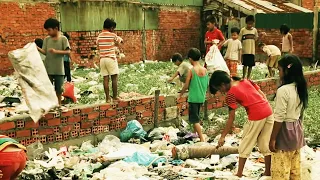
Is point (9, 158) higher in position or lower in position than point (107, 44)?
lower

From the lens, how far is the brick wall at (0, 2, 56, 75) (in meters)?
11.7

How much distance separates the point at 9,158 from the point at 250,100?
2.51 meters

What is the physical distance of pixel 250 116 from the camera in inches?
185

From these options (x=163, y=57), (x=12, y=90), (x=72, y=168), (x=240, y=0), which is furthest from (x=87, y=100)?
(x=240, y=0)

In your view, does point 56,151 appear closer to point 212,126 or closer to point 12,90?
point 212,126

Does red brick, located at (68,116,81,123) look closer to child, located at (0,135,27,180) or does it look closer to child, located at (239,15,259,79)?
child, located at (0,135,27,180)

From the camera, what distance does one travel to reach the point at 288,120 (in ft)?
13.5

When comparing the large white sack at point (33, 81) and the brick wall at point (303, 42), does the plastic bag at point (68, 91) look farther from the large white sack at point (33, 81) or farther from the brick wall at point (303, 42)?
the brick wall at point (303, 42)

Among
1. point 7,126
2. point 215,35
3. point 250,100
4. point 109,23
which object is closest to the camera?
point 250,100

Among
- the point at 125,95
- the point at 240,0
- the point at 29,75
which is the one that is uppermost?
the point at 240,0

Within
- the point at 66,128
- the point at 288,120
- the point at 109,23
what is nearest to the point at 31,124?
the point at 66,128

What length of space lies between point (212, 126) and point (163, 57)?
33.3 feet

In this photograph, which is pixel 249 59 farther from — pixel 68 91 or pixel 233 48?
pixel 68 91

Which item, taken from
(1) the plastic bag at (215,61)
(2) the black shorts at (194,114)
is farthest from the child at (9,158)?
(1) the plastic bag at (215,61)
